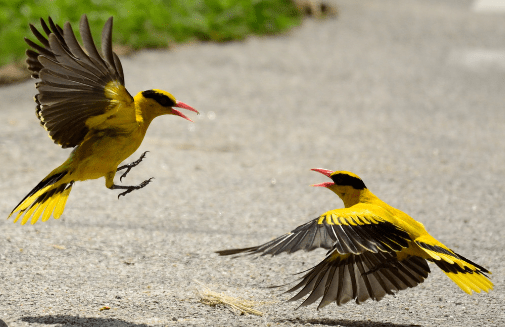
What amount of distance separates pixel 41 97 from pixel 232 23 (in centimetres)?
723

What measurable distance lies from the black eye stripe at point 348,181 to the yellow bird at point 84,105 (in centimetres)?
84

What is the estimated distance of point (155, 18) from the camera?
9.34 meters

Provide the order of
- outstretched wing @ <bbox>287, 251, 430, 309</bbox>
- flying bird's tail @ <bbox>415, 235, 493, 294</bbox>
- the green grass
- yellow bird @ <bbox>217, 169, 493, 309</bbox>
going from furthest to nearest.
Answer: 1. the green grass
2. outstretched wing @ <bbox>287, 251, 430, 309</bbox>
3. flying bird's tail @ <bbox>415, 235, 493, 294</bbox>
4. yellow bird @ <bbox>217, 169, 493, 309</bbox>

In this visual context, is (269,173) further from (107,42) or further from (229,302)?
(107,42)

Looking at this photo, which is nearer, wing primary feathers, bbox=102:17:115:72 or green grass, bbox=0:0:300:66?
wing primary feathers, bbox=102:17:115:72

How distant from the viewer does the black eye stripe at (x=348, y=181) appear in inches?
130

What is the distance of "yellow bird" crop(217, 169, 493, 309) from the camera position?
9.17 ft

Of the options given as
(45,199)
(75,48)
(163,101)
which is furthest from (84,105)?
(45,199)

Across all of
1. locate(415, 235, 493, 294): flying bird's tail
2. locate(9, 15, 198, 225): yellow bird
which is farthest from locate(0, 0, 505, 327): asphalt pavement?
locate(9, 15, 198, 225): yellow bird

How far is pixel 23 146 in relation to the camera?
19.1 feet

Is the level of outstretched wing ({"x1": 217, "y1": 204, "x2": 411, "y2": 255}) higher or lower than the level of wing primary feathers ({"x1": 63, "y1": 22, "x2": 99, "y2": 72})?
lower

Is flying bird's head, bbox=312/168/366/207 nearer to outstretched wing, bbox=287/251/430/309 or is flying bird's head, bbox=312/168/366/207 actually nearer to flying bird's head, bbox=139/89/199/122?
outstretched wing, bbox=287/251/430/309

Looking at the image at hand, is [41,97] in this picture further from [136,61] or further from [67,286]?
[136,61]

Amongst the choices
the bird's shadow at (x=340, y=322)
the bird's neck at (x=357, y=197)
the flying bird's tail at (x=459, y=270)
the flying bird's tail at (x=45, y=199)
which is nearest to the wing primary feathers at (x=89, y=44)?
the flying bird's tail at (x=45, y=199)
